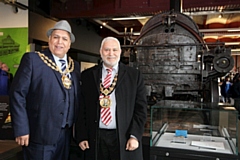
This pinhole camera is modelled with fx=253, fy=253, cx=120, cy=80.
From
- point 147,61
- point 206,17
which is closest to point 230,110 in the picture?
point 147,61

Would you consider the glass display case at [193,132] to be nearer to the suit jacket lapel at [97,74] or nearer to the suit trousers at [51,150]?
the suit jacket lapel at [97,74]

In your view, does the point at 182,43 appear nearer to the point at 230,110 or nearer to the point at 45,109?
the point at 230,110

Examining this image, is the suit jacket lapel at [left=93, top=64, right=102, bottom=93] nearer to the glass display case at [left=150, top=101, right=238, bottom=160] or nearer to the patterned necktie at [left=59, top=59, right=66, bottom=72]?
the patterned necktie at [left=59, top=59, right=66, bottom=72]

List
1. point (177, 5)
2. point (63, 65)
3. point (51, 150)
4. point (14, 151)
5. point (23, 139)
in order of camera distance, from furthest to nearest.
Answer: point (177, 5) → point (14, 151) → point (63, 65) → point (51, 150) → point (23, 139)

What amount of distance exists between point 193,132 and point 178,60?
5.89 ft

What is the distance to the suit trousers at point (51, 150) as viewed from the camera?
178 centimetres

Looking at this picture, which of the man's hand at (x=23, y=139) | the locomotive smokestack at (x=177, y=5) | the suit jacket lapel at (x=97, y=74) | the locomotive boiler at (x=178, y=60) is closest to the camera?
the man's hand at (x=23, y=139)

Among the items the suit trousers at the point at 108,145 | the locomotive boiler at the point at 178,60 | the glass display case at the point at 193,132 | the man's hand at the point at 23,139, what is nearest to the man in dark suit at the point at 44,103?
the man's hand at the point at 23,139

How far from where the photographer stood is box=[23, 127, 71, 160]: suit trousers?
5.85 ft

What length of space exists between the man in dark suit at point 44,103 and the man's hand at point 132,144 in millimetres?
479

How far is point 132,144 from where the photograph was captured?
1.75 metres

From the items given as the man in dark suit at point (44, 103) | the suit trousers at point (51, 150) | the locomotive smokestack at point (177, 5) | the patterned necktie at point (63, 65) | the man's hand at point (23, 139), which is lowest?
the suit trousers at point (51, 150)

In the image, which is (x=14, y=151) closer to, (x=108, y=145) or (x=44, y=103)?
(x=44, y=103)

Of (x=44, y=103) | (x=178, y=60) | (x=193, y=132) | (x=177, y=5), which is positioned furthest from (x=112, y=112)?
(x=177, y=5)
